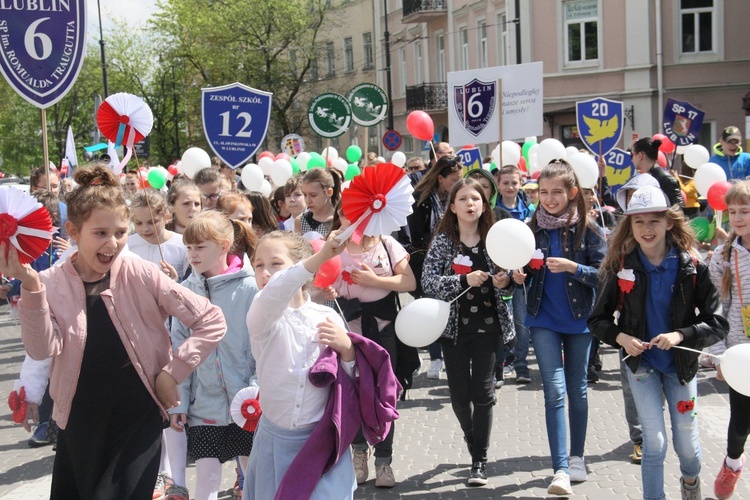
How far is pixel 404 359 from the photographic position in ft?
20.0

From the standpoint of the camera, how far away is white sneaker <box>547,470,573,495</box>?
5457 mm

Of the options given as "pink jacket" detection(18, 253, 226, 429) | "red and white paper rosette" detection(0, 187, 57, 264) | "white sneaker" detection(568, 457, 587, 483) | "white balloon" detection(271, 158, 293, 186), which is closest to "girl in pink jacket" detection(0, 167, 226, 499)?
"pink jacket" detection(18, 253, 226, 429)

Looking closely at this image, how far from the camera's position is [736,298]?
5.33 meters

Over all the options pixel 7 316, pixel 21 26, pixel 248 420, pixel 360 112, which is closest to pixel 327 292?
pixel 248 420

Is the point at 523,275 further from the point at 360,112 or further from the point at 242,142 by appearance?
the point at 360,112

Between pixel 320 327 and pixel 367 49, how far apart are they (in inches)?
1704

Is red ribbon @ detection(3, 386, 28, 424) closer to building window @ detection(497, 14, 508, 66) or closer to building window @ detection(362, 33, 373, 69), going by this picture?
building window @ detection(497, 14, 508, 66)

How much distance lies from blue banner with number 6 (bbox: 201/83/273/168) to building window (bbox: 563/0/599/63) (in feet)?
72.7

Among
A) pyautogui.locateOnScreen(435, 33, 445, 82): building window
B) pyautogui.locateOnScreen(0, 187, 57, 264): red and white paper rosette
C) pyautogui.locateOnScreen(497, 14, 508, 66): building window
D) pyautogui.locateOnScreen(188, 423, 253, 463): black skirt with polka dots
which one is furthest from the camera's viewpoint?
pyautogui.locateOnScreen(435, 33, 445, 82): building window

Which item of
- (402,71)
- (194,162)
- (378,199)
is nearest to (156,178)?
(194,162)

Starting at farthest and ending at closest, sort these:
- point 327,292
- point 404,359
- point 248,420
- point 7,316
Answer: point 7,316 → point 404,359 → point 327,292 → point 248,420

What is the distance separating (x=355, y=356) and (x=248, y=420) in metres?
0.79

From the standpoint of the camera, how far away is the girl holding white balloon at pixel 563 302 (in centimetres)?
562

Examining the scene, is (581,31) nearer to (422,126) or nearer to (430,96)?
(430,96)
